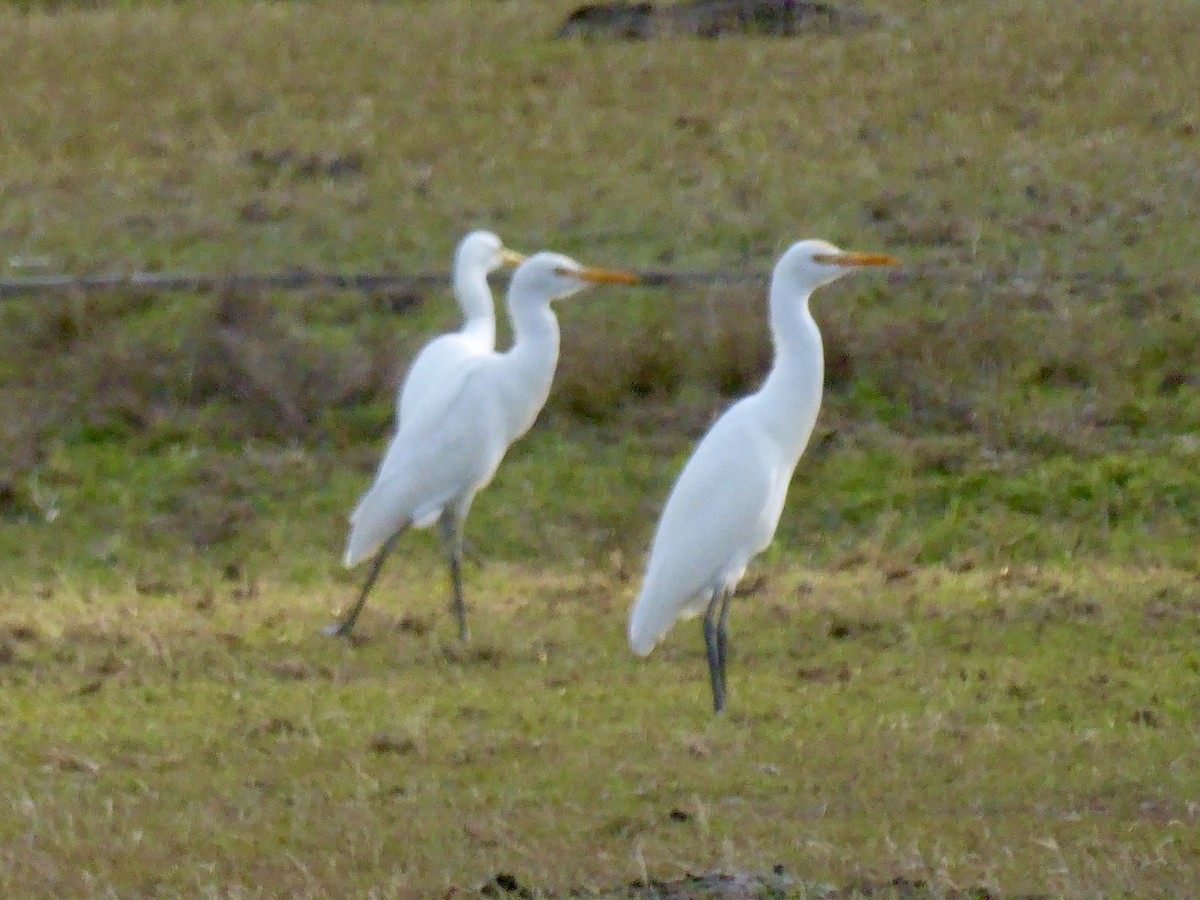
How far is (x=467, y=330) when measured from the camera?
29.0ft

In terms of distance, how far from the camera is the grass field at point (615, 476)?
538 cm

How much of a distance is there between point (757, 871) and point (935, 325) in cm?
651

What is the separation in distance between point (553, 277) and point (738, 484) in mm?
1665

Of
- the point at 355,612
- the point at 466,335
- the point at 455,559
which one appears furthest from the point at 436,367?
the point at 355,612

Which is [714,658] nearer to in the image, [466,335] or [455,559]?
[455,559]

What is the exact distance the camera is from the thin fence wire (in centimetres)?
1171

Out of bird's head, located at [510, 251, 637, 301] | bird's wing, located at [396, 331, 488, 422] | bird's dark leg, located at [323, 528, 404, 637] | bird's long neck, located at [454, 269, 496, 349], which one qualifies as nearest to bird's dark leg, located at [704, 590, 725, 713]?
bird's dark leg, located at [323, 528, 404, 637]

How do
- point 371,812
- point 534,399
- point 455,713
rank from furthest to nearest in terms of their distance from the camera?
point 534,399 → point 455,713 → point 371,812

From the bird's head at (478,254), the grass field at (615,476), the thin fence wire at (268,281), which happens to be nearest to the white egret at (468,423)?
the grass field at (615,476)

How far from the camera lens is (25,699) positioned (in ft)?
22.0

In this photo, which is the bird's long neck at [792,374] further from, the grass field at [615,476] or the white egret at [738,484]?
the grass field at [615,476]

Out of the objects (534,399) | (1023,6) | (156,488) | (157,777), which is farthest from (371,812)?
(1023,6)

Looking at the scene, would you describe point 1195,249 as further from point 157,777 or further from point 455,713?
point 157,777

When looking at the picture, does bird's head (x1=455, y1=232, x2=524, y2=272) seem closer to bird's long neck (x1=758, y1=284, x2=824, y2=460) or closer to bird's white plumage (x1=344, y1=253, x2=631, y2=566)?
bird's white plumage (x1=344, y1=253, x2=631, y2=566)
